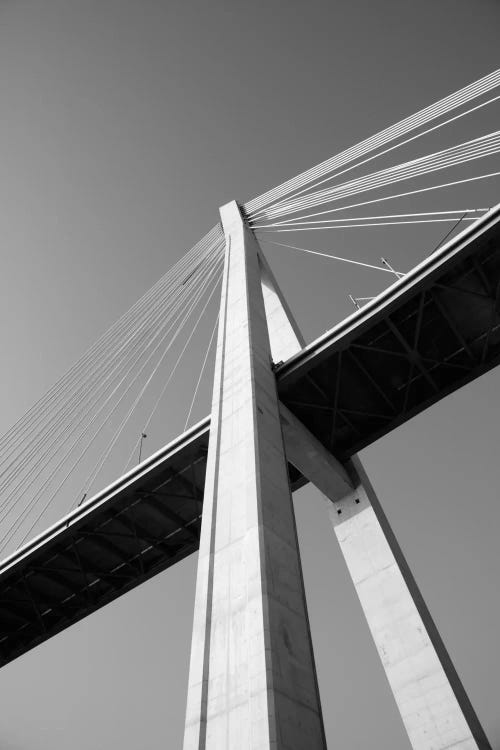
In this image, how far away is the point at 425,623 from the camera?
9.66 metres

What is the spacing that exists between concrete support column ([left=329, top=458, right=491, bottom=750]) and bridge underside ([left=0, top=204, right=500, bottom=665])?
280 centimetres

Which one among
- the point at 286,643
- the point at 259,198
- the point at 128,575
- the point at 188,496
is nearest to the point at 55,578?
the point at 128,575

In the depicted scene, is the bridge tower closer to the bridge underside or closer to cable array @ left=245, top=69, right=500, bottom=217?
the bridge underside

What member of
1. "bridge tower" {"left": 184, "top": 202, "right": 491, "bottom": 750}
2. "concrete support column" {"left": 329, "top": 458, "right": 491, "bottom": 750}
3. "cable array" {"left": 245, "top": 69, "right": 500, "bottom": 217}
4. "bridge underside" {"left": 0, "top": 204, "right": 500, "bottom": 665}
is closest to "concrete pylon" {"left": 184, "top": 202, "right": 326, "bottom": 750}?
"bridge tower" {"left": 184, "top": 202, "right": 491, "bottom": 750}

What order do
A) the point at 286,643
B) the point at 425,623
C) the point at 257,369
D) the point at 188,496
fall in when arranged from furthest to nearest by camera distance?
the point at 188,496 → the point at 257,369 → the point at 425,623 → the point at 286,643

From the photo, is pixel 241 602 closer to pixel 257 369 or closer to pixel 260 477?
pixel 260 477

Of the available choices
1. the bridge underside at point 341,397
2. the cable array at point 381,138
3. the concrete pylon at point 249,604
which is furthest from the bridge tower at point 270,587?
the cable array at point 381,138

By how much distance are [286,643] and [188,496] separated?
9722 mm

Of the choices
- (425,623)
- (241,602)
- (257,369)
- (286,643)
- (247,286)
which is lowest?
(425,623)

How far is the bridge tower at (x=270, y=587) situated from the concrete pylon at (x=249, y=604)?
0.02m

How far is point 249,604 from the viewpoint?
6.12 m

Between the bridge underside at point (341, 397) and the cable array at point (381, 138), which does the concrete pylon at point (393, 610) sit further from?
the cable array at point (381, 138)

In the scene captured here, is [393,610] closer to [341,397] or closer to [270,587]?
[270,587]

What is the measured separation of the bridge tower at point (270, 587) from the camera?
5480 millimetres
